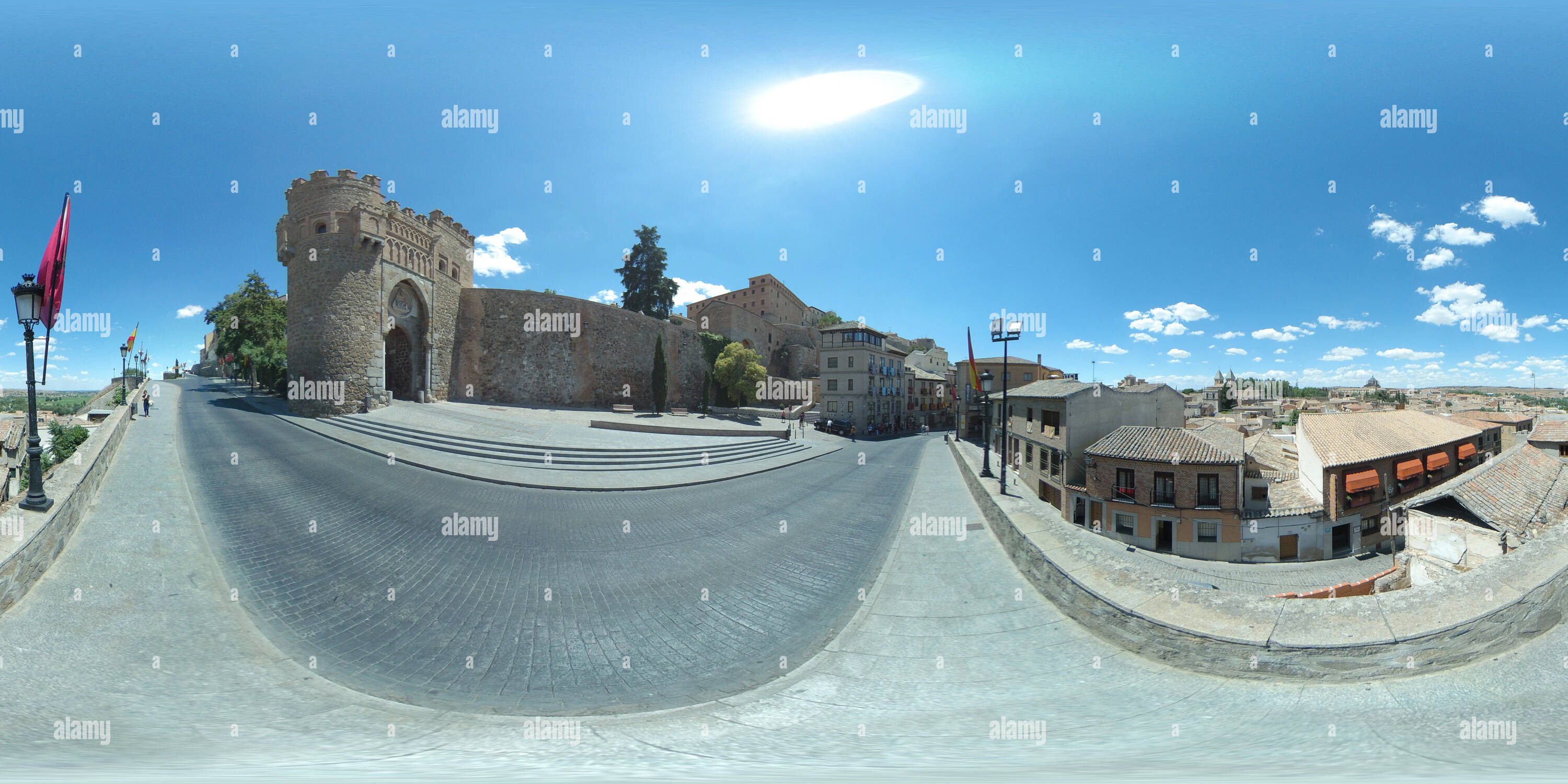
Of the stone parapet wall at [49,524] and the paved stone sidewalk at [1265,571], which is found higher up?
the stone parapet wall at [49,524]

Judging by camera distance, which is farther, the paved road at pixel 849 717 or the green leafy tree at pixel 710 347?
the green leafy tree at pixel 710 347

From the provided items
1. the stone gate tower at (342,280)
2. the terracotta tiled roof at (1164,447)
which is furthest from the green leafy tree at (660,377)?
the terracotta tiled roof at (1164,447)

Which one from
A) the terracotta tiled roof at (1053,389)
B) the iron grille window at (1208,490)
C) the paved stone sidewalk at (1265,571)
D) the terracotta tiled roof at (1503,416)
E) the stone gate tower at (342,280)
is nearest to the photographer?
the paved stone sidewalk at (1265,571)

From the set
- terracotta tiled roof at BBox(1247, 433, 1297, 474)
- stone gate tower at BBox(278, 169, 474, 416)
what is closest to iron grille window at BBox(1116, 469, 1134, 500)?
terracotta tiled roof at BBox(1247, 433, 1297, 474)

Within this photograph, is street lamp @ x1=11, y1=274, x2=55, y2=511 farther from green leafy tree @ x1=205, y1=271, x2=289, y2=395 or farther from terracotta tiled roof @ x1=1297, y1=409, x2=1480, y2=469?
terracotta tiled roof @ x1=1297, y1=409, x2=1480, y2=469

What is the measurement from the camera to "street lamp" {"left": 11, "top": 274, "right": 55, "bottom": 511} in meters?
6.07

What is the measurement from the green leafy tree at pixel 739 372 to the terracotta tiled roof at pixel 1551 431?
37988 millimetres

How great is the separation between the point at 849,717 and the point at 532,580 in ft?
13.8

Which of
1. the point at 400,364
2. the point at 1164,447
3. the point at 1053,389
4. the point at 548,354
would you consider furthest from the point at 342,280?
the point at 1164,447

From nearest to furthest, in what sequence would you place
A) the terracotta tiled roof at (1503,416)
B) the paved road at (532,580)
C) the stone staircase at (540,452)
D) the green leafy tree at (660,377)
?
the paved road at (532,580)
the stone staircase at (540,452)
the terracotta tiled roof at (1503,416)
the green leafy tree at (660,377)

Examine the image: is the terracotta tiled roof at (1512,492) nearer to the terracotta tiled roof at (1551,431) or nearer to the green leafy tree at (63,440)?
the terracotta tiled roof at (1551,431)

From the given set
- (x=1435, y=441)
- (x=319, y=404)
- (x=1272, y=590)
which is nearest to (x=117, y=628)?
(x=319, y=404)

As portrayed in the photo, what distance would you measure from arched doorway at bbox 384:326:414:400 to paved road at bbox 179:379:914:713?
1434 cm

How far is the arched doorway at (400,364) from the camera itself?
977 inches
